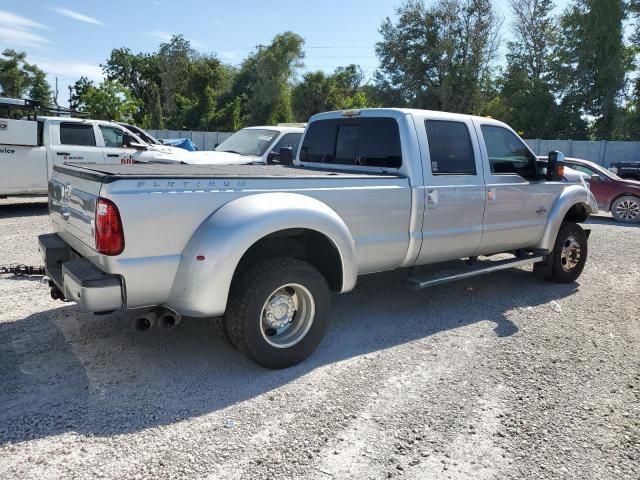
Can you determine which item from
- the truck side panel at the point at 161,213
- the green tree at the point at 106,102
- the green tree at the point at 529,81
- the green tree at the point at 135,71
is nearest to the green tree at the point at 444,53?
the green tree at the point at 529,81

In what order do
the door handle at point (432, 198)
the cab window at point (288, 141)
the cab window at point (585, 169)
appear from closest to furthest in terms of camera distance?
1. the door handle at point (432, 198)
2. the cab window at point (288, 141)
3. the cab window at point (585, 169)

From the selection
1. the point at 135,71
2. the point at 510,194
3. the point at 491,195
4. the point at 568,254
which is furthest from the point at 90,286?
the point at 135,71

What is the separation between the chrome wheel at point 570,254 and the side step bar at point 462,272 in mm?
537

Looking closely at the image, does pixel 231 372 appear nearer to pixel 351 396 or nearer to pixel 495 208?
pixel 351 396

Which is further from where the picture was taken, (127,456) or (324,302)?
(324,302)

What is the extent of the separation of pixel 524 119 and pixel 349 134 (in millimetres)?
36671

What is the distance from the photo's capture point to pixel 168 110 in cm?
5347

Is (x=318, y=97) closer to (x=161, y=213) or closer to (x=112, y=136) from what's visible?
(x=112, y=136)

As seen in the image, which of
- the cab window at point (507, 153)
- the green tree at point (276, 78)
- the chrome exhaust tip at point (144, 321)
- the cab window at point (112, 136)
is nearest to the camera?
the chrome exhaust tip at point (144, 321)

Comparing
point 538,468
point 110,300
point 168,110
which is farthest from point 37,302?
point 168,110

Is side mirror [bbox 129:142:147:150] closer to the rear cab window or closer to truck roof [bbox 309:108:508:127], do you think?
the rear cab window

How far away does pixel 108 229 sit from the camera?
3049 mm

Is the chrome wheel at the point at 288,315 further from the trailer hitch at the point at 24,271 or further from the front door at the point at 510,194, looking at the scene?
the trailer hitch at the point at 24,271

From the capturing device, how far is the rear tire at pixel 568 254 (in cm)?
625
